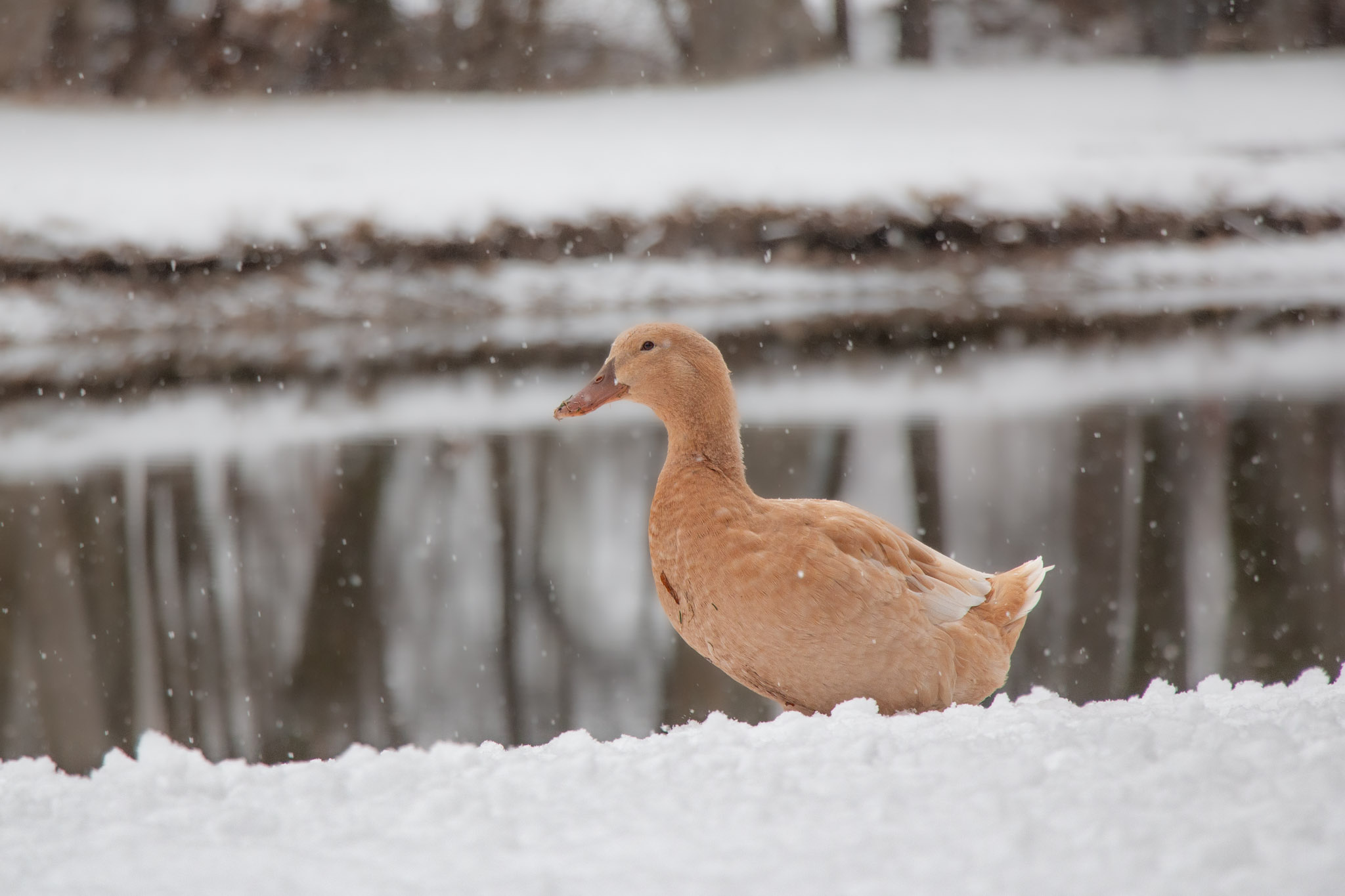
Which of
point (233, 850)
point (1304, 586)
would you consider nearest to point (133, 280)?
point (233, 850)

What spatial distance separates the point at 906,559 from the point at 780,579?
0.13 m

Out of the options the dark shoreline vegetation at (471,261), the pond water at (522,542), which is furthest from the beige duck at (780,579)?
the pond water at (522,542)

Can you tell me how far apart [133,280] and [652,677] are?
4.69ft

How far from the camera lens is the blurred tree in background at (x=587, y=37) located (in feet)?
10.9

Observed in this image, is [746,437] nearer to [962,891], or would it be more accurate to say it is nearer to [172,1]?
[962,891]

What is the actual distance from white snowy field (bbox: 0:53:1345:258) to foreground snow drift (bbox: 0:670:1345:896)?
58.9 inches

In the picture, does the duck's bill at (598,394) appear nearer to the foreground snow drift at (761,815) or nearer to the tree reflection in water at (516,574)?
the foreground snow drift at (761,815)

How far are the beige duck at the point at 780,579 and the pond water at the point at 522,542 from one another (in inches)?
54.7

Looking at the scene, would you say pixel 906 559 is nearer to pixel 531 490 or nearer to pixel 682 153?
pixel 531 490

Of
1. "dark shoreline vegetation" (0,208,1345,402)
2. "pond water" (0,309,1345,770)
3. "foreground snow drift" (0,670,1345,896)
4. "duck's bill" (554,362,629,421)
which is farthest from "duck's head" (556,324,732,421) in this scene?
"pond water" (0,309,1345,770)

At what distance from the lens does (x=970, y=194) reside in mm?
1963

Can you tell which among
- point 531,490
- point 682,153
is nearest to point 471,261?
point 531,490

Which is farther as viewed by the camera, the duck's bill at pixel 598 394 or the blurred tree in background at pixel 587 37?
the blurred tree in background at pixel 587 37

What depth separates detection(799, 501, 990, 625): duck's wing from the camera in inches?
28.7
